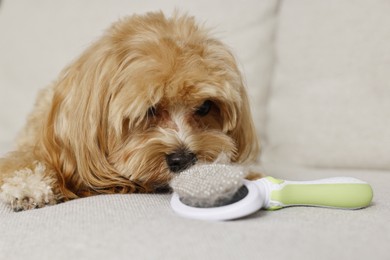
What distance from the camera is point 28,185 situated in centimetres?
156

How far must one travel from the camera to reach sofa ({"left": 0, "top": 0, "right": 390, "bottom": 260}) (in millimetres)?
1085

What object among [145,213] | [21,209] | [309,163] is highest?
[145,213]

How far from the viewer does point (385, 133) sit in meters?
2.04

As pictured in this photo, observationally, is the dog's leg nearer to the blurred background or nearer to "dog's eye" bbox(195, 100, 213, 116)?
"dog's eye" bbox(195, 100, 213, 116)

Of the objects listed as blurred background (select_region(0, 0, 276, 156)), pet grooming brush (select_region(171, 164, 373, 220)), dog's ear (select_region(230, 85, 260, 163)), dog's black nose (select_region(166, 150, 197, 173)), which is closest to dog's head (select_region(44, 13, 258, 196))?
dog's black nose (select_region(166, 150, 197, 173))

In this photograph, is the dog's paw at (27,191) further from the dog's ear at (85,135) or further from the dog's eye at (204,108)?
the dog's eye at (204,108)

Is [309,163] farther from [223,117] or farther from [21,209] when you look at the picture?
[21,209]

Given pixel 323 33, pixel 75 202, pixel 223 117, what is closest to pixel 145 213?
pixel 75 202

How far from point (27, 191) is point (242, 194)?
645mm

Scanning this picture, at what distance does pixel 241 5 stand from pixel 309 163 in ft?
2.49

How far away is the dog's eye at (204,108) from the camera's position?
1.77 metres

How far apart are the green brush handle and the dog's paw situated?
63cm

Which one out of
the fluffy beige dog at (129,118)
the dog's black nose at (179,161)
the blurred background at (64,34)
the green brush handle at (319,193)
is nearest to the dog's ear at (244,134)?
the fluffy beige dog at (129,118)

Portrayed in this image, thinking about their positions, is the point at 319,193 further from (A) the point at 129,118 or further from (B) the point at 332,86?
(B) the point at 332,86
